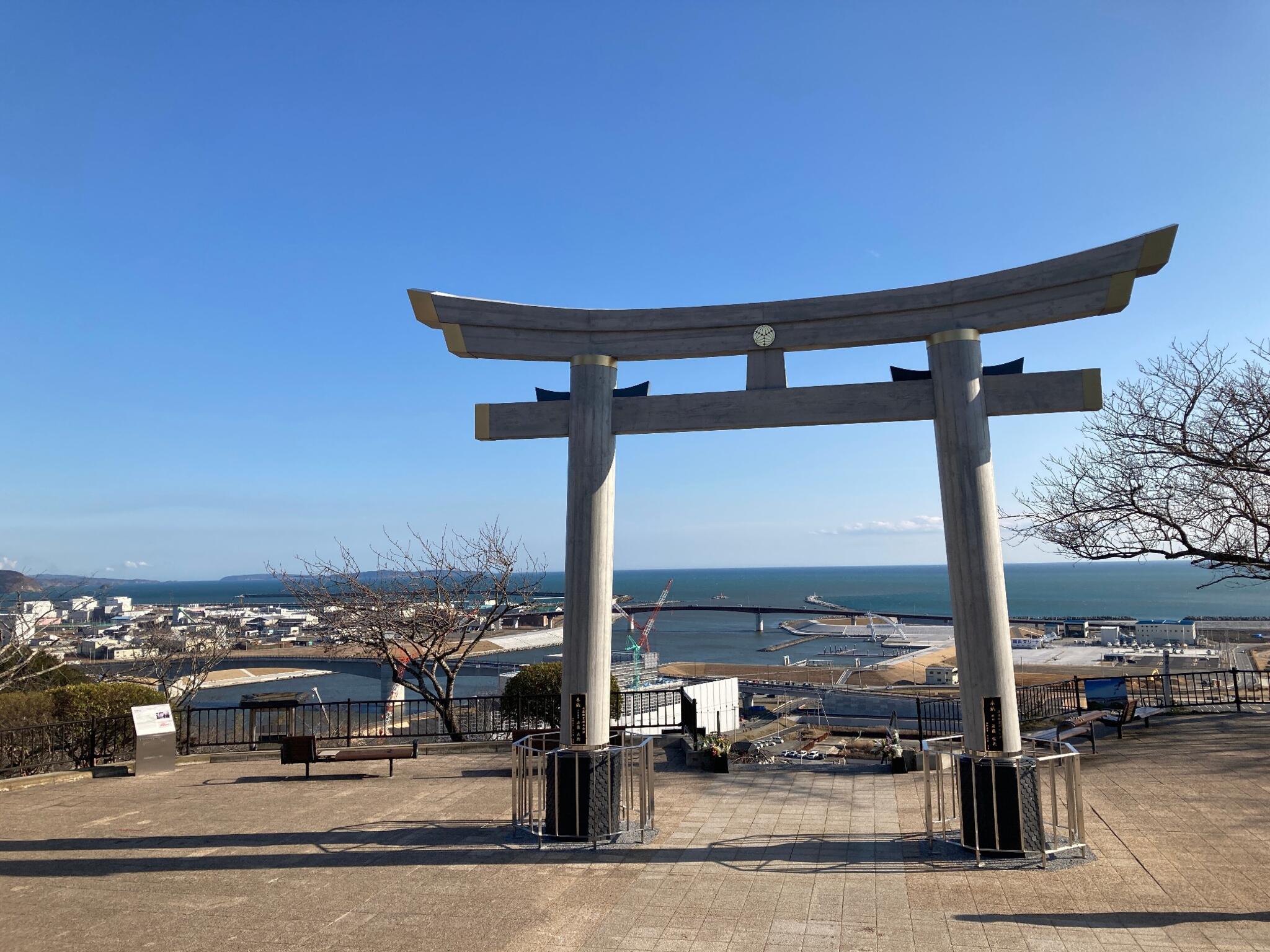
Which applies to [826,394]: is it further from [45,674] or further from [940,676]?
[940,676]

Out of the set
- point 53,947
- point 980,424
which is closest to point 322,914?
point 53,947

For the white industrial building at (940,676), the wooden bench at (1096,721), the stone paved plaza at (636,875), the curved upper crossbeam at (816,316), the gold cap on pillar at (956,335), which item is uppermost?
the curved upper crossbeam at (816,316)

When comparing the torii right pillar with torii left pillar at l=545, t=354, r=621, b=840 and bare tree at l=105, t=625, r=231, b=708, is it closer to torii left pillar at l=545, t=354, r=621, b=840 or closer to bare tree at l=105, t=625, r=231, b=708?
torii left pillar at l=545, t=354, r=621, b=840

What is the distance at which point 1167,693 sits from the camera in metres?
18.2

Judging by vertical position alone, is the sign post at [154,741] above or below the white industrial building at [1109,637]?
above

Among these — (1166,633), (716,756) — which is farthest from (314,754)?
(1166,633)

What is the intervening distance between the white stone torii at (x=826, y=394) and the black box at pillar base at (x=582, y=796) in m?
0.27

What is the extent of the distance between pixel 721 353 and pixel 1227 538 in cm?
1343

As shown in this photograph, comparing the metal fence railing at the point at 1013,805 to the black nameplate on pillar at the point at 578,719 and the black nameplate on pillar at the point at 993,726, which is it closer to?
the black nameplate on pillar at the point at 993,726

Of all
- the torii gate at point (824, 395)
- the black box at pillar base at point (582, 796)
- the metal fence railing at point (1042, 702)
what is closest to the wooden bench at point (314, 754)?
the black box at pillar base at point (582, 796)

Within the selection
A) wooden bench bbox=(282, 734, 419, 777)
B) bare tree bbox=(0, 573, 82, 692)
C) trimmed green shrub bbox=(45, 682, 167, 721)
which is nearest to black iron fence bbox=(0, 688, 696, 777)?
trimmed green shrub bbox=(45, 682, 167, 721)

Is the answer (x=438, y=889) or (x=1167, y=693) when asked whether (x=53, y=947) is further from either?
(x=1167, y=693)

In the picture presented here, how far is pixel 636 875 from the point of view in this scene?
7309mm

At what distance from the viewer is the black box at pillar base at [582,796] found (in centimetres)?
844
